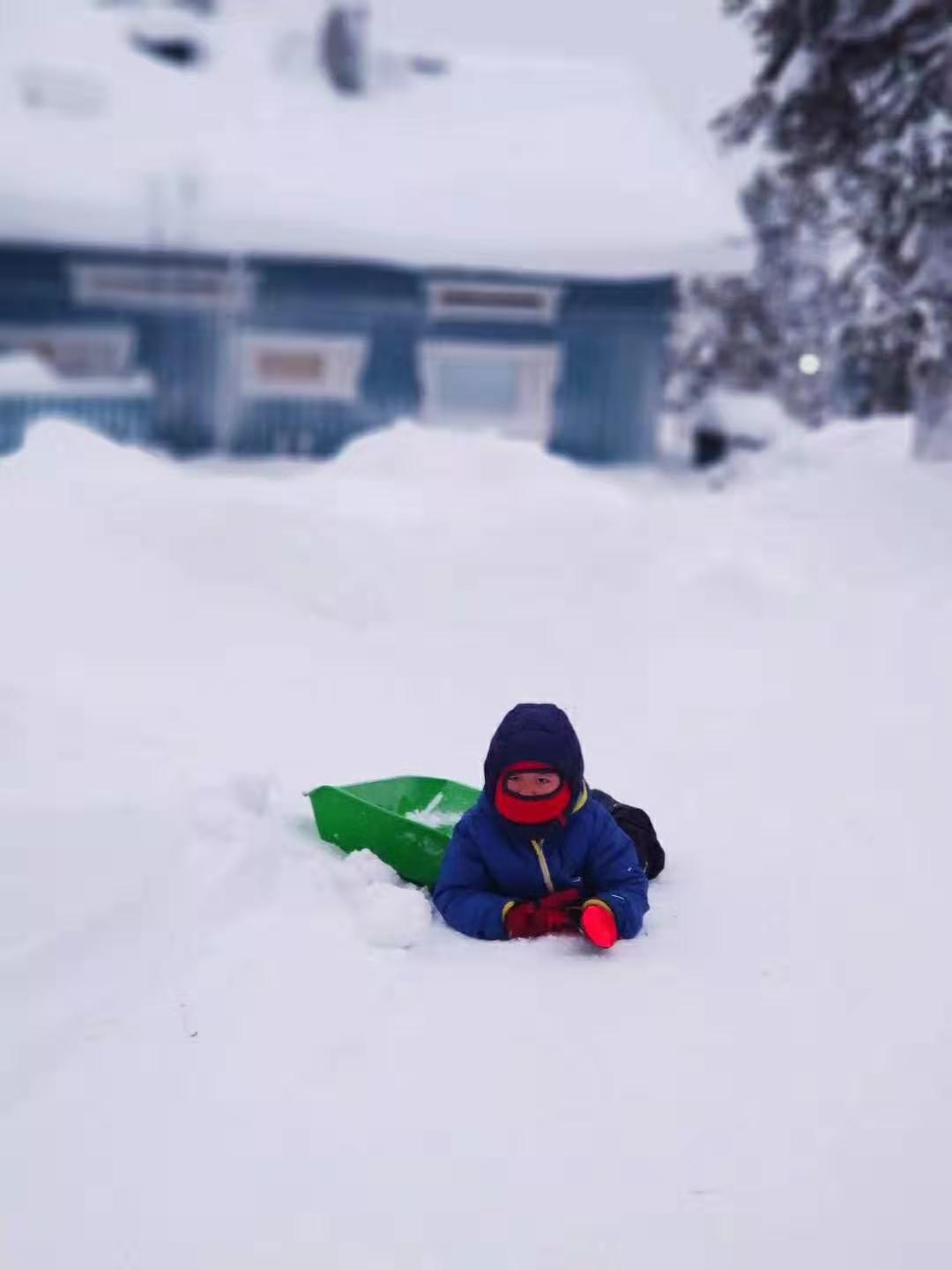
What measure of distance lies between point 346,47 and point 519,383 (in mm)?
5174

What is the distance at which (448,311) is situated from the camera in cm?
1436

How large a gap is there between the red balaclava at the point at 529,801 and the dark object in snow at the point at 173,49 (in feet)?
49.1

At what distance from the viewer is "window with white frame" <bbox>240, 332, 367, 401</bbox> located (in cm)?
1395

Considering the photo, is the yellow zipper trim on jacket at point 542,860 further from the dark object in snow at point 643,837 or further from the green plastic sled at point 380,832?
the dark object in snow at point 643,837

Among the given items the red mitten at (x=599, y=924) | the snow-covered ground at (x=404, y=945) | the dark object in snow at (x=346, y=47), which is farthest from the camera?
the dark object in snow at (x=346, y=47)

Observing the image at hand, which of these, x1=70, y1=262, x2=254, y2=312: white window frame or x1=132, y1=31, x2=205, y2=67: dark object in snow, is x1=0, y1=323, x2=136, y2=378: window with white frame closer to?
x1=70, y1=262, x2=254, y2=312: white window frame

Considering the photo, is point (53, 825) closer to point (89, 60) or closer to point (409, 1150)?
point (409, 1150)

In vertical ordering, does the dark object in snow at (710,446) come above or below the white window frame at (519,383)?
below

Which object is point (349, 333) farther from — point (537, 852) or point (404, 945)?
point (404, 945)

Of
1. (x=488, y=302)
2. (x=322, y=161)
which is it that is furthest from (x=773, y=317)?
(x=322, y=161)

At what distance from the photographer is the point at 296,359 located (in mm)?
15062

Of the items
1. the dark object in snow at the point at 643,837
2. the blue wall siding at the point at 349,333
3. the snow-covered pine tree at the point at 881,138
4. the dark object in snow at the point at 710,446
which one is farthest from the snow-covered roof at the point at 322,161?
the dark object in snow at the point at 643,837

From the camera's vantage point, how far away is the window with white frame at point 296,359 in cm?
1395

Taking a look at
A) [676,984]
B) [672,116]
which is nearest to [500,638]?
[676,984]
